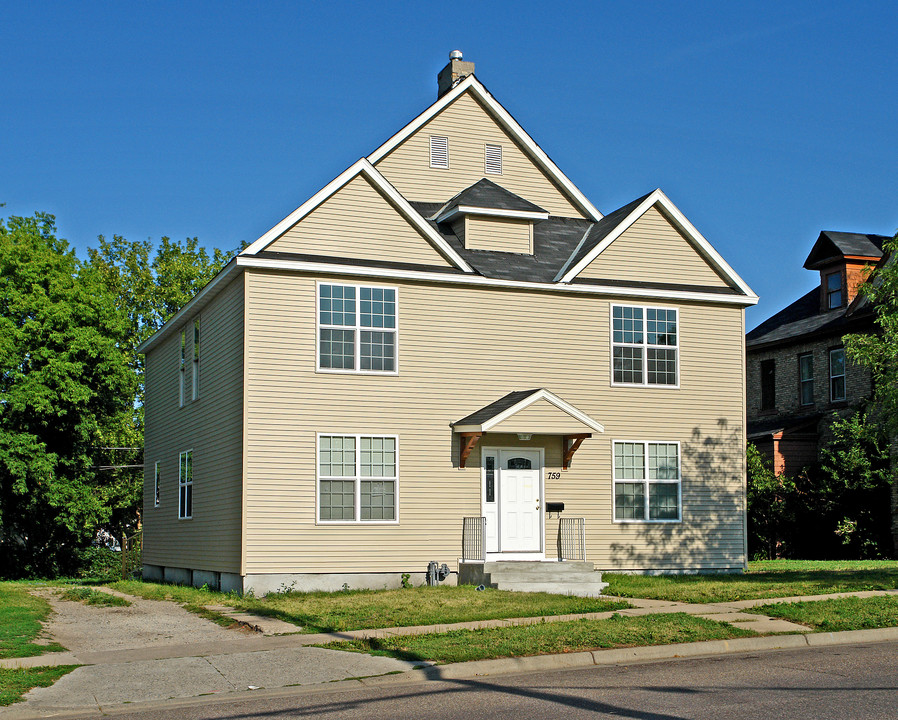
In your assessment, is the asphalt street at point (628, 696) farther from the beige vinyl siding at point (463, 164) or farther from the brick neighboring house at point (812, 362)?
the brick neighboring house at point (812, 362)

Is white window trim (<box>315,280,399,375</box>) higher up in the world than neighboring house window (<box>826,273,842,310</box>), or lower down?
lower down

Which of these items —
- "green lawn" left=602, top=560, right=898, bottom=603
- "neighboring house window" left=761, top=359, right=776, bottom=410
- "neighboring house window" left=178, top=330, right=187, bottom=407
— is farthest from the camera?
"neighboring house window" left=761, top=359, right=776, bottom=410

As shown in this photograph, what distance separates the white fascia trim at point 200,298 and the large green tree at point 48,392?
521 cm

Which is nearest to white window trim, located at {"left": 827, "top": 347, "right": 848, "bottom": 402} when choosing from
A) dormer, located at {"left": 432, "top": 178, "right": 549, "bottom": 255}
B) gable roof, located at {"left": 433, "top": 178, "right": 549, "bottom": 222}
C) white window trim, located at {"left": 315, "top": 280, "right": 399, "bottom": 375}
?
gable roof, located at {"left": 433, "top": 178, "right": 549, "bottom": 222}

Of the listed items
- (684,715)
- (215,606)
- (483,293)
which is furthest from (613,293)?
(684,715)

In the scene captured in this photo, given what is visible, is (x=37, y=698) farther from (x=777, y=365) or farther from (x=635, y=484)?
(x=777, y=365)

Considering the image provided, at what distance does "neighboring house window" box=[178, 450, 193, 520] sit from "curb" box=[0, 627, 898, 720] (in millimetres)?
15185

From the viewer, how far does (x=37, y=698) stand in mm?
10500

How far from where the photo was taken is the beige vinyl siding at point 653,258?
24.7 m

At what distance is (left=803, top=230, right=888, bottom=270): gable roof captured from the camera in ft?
121

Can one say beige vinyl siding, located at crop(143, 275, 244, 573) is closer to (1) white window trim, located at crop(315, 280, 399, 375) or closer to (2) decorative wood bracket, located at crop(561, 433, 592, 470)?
(1) white window trim, located at crop(315, 280, 399, 375)

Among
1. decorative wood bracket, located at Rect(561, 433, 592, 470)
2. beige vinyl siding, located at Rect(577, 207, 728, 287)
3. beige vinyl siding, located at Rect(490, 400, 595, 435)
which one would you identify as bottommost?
decorative wood bracket, located at Rect(561, 433, 592, 470)

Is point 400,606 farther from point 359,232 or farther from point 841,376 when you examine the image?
point 841,376

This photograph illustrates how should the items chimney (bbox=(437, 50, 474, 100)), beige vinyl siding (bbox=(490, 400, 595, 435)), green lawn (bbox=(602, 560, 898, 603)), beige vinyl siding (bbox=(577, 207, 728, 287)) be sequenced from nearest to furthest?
green lawn (bbox=(602, 560, 898, 603))
beige vinyl siding (bbox=(490, 400, 595, 435))
beige vinyl siding (bbox=(577, 207, 728, 287))
chimney (bbox=(437, 50, 474, 100))
